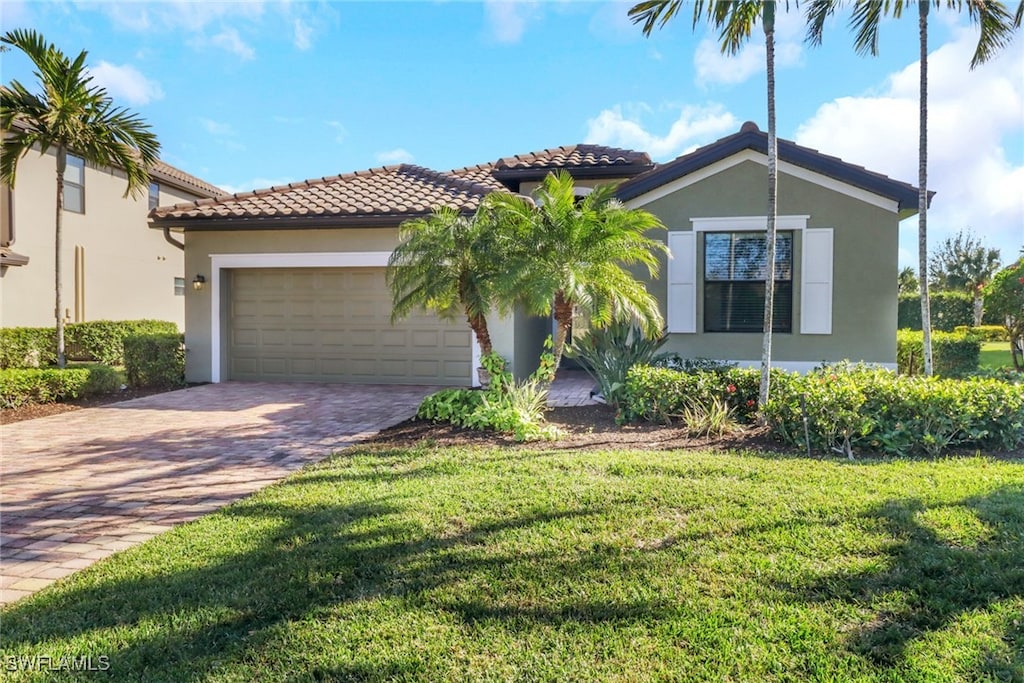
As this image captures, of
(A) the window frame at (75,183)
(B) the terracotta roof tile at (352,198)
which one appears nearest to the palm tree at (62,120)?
(B) the terracotta roof tile at (352,198)

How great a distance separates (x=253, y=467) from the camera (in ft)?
20.7

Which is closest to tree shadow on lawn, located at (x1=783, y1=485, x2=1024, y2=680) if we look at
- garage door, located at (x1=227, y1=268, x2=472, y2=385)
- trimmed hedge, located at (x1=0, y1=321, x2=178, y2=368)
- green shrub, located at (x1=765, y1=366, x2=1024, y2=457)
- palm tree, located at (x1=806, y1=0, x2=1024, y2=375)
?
green shrub, located at (x1=765, y1=366, x2=1024, y2=457)

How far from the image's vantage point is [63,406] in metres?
10.3

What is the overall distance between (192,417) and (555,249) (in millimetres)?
6006

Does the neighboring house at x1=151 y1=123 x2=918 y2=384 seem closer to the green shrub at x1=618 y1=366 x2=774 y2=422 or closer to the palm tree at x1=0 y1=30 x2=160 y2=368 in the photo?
the palm tree at x1=0 y1=30 x2=160 y2=368

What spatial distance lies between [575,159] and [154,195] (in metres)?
14.9

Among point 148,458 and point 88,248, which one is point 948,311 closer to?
point 148,458

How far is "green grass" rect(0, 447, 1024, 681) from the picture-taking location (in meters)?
2.84

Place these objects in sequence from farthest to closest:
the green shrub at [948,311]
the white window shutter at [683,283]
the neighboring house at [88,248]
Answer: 1. the green shrub at [948,311]
2. the neighboring house at [88,248]
3. the white window shutter at [683,283]

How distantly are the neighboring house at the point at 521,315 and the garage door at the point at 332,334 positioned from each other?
0.03 m

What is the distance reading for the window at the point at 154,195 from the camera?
20078 mm

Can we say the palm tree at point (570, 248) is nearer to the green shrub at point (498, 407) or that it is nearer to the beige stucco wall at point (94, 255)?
the green shrub at point (498, 407)

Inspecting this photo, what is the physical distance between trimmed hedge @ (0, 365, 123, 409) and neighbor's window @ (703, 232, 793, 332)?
11.0 m

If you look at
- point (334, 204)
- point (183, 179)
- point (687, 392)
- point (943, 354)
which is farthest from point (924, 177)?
point (183, 179)
